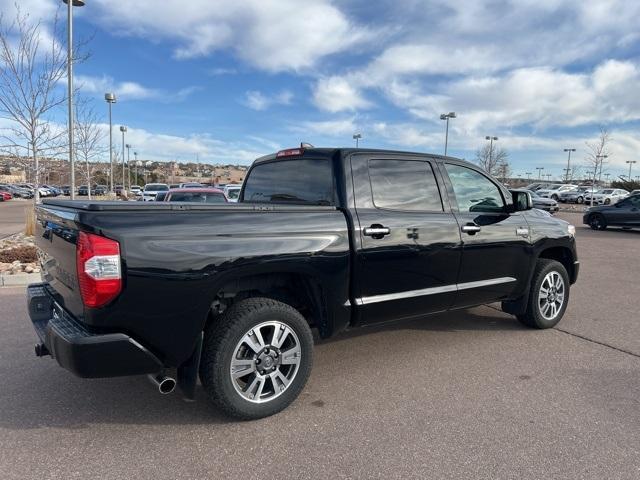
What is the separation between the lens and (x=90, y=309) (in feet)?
8.86

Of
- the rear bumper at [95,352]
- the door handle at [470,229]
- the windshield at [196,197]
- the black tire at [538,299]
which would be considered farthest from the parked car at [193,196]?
the rear bumper at [95,352]

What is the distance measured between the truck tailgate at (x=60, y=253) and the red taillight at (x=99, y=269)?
13cm

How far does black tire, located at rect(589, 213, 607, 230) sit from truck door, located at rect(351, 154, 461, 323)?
1676 centimetres

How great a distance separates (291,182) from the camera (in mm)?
4344

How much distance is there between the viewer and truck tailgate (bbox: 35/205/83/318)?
2.83 m

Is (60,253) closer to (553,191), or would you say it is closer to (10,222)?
(10,222)

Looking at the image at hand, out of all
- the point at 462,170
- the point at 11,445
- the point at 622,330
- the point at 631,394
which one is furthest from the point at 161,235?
the point at 622,330

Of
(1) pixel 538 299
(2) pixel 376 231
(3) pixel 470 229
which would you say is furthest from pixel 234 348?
(1) pixel 538 299

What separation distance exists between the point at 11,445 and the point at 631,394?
4391mm

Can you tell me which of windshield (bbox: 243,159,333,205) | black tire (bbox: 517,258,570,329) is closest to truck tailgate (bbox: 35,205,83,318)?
windshield (bbox: 243,159,333,205)

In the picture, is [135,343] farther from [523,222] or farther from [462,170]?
[523,222]

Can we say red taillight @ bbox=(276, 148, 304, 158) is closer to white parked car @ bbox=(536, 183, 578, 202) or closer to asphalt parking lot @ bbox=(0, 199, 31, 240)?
asphalt parking lot @ bbox=(0, 199, 31, 240)

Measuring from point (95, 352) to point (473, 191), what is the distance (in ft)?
11.8

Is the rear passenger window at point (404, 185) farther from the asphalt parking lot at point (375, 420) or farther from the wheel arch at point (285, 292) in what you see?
the asphalt parking lot at point (375, 420)
